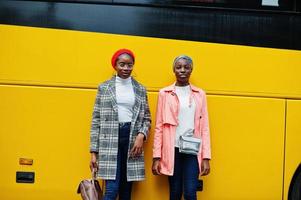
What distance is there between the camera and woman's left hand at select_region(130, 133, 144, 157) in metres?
3.74

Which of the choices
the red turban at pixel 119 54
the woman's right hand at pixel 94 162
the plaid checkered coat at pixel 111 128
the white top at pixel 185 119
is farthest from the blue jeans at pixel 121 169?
the red turban at pixel 119 54

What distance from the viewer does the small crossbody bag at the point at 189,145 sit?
374 cm

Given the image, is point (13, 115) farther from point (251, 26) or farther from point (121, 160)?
point (251, 26)

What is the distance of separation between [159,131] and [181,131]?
190mm

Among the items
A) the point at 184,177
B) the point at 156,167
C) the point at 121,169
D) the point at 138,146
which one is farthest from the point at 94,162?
the point at 184,177

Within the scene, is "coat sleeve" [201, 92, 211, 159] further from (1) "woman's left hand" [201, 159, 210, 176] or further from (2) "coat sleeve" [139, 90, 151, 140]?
(2) "coat sleeve" [139, 90, 151, 140]

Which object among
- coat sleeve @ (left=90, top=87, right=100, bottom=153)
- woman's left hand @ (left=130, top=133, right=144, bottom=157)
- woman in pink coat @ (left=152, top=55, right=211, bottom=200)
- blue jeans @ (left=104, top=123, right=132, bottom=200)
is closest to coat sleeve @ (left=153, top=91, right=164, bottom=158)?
woman in pink coat @ (left=152, top=55, right=211, bottom=200)

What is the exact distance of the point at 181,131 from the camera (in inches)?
150

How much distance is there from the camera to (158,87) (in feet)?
13.4

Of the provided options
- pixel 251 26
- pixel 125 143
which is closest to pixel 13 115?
pixel 125 143

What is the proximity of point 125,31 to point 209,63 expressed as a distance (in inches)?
31.7

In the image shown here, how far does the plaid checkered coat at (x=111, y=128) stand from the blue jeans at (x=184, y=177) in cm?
28

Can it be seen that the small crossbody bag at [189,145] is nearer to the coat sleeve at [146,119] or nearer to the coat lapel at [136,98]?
the coat sleeve at [146,119]

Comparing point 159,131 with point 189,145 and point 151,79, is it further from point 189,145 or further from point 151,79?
point 151,79
